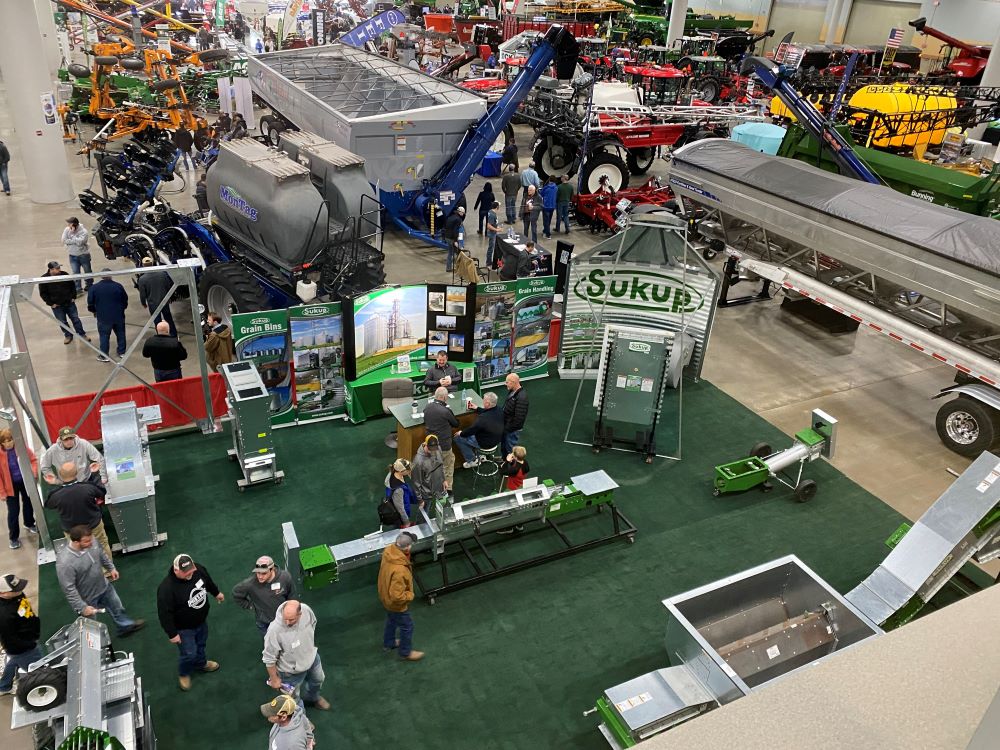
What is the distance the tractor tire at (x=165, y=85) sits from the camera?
20.1 metres

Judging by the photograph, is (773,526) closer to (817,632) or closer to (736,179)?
(817,632)

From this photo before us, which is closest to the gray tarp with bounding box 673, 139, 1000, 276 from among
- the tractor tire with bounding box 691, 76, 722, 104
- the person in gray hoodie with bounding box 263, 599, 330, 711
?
the person in gray hoodie with bounding box 263, 599, 330, 711

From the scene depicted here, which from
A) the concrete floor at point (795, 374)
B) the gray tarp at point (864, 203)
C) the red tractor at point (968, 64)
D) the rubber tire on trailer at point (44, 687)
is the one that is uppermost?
the red tractor at point (968, 64)

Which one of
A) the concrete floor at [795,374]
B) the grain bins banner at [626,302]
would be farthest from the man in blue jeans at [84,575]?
the grain bins banner at [626,302]

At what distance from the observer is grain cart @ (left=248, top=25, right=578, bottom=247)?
602 inches

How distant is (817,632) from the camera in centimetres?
715

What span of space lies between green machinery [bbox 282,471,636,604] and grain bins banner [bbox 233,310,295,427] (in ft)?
8.70

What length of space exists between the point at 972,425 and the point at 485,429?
6781mm

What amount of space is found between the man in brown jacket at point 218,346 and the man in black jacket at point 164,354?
13.4 inches

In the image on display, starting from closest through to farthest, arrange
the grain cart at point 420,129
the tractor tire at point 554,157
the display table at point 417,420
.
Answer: the display table at point 417,420 → the grain cart at point 420,129 → the tractor tire at point 554,157

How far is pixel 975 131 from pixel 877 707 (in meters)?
27.4

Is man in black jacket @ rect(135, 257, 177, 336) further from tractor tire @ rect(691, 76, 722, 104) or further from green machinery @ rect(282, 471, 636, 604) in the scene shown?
tractor tire @ rect(691, 76, 722, 104)

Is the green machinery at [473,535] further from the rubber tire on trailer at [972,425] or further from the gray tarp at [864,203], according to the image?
the gray tarp at [864,203]

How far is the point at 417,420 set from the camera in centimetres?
927
